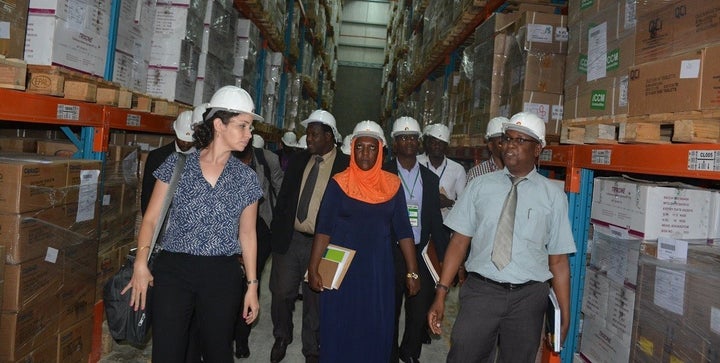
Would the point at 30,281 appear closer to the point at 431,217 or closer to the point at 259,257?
the point at 259,257

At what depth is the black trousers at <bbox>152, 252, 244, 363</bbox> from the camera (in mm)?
2512

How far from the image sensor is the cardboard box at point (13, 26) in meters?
2.72

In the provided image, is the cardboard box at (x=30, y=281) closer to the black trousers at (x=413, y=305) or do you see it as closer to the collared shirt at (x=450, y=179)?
the black trousers at (x=413, y=305)

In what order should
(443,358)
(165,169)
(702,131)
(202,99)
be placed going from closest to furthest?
(702,131) < (165,169) < (443,358) < (202,99)

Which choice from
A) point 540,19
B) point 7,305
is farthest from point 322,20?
point 7,305

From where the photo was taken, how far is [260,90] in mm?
8992

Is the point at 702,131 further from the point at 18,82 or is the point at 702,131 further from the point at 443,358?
the point at 18,82

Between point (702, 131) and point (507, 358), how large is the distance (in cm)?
153

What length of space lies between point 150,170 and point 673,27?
339cm

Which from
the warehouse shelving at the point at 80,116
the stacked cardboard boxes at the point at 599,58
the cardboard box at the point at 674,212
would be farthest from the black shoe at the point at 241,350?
the stacked cardboard boxes at the point at 599,58

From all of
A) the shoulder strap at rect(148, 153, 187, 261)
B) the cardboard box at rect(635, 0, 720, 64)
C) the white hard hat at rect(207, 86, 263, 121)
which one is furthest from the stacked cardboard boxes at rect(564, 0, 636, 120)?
the shoulder strap at rect(148, 153, 187, 261)

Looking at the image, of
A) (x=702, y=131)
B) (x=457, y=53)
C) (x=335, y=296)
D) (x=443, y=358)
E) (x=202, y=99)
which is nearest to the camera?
(x=702, y=131)

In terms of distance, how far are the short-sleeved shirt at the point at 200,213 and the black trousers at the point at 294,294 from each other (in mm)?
1409

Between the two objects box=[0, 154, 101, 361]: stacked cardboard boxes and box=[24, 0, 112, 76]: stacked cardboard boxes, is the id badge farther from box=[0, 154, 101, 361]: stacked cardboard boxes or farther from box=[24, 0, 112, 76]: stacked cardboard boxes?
box=[24, 0, 112, 76]: stacked cardboard boxes
